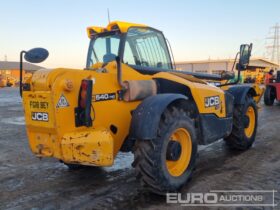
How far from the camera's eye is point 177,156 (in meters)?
4.33

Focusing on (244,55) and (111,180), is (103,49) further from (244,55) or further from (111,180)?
(244,55)

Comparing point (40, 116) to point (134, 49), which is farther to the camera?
point (134, 49)

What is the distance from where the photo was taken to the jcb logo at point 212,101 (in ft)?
16.3

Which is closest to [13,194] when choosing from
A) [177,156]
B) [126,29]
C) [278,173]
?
[177,156]

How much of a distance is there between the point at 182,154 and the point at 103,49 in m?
1.90

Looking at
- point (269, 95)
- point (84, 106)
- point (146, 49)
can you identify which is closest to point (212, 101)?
point (146, 49)

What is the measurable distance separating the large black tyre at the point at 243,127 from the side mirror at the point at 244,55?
0.65m

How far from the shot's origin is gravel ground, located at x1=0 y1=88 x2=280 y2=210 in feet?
13.1

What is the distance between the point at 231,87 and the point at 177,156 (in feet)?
8.98

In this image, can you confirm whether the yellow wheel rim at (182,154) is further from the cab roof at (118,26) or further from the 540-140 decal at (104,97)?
the cab roof at (118,26)

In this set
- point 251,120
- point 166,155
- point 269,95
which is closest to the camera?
point 166,155

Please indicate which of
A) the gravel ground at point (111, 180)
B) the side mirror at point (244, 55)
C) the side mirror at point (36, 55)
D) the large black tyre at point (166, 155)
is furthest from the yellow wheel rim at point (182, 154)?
the side mirror at point (244, 55)

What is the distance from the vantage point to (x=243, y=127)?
20.5ft

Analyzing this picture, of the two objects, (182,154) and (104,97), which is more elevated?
(104,97)
